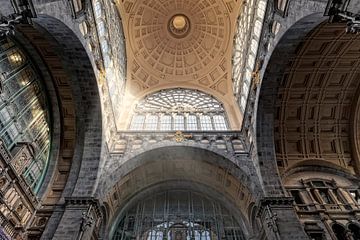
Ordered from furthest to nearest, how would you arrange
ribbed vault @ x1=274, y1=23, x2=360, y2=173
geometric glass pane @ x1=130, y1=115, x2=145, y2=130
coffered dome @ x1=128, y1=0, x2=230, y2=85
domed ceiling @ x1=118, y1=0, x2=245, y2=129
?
coffered dome @ x1=128, y1=0, x2=230, y2=85 → domed ceiling @ x1=118, y1=0, x2=245, y2=129 → geometric glass pane @ x1=130, y1=115, x2=145, y2=130 → ribbed vault @ x1=274, y1=23, x2=360, y2=173

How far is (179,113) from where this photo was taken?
966 inches

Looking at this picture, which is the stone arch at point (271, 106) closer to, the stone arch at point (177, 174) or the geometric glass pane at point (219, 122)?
the stone arch at point (177, 174)

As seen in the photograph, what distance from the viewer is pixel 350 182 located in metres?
18.7

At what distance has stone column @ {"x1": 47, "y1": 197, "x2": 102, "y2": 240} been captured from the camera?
1334cm

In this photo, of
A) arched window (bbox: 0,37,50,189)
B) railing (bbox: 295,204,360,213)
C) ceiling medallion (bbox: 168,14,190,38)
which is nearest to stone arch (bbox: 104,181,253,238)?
railing (bbox: 295,204,360,213)

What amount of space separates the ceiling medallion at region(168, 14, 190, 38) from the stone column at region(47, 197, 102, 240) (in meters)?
21.9

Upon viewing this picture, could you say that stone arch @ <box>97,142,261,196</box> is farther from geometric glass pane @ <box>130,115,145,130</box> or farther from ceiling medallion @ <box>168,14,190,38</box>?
ceiling medallion @ <box>168,14,190,38</box>

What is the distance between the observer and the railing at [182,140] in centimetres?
1927

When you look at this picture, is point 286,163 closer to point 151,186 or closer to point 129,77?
point 151,186

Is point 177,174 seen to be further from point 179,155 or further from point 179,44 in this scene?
point 179,44

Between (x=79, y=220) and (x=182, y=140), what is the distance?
862 centimetres

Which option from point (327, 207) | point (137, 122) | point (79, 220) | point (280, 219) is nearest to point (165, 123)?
point (137, 122)

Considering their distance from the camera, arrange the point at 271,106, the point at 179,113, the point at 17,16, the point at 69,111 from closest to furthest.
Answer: the point at 17,16
the point at 271,106
the point at 69,111
the point at 179,113

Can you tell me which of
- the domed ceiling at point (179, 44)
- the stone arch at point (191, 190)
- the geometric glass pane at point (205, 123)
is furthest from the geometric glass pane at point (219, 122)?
the stone arch at point (191, 190)
